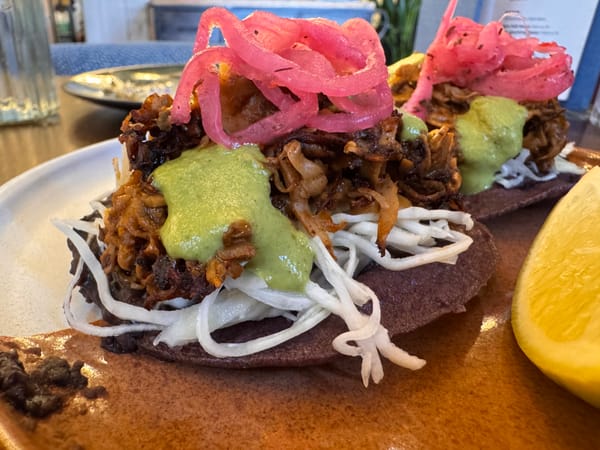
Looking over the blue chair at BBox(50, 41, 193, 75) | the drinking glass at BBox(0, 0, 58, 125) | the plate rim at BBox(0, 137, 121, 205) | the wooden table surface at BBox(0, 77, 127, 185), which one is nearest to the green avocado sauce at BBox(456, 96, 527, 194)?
the plate rim at BBox(0, 137, 121, 205)

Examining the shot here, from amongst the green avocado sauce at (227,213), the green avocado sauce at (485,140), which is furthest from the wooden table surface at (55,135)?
the green avocado sauce at (485,140)

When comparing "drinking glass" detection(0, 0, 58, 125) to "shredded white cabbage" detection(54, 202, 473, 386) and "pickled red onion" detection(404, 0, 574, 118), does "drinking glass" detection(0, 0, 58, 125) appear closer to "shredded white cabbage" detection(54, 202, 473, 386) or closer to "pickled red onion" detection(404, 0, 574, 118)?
"shredded white cabbage" detection(54, 202, 473, 386)

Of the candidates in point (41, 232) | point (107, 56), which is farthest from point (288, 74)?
point (107, 56)

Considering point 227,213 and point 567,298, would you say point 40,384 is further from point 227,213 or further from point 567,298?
point 567,298

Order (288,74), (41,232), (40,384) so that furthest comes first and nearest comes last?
(41,232) < (288,74) < (40,384)

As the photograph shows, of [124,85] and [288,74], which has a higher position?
[288,74]

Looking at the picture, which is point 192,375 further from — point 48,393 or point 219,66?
point 219,66

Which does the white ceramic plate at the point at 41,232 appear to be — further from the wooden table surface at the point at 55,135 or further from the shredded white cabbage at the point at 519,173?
the shredded white cabbage at the point at 519,173
